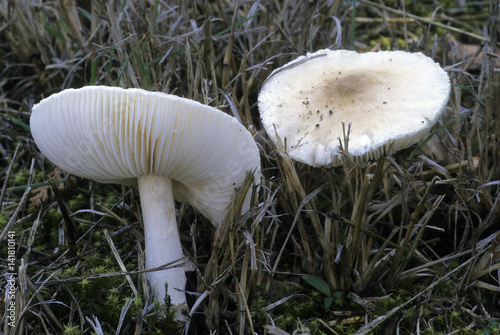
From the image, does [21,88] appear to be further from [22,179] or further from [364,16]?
[364,16]

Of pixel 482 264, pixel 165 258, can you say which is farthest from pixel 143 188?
pixel 482 264

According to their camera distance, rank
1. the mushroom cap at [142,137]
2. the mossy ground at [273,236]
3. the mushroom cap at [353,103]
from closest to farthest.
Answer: the mushroom cap at [142,137]
the mossy ground at [273,236]
the mushroom cap at [353,103]

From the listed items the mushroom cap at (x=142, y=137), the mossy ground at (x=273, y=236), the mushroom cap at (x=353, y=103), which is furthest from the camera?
the mushroom cap at (x=353, y=103)

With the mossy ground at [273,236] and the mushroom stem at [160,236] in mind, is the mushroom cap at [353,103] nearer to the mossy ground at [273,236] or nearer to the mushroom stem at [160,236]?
the mossy ground at [273,236]

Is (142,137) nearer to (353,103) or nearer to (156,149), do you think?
(156,149)

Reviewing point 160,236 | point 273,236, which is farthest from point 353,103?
point 160,236

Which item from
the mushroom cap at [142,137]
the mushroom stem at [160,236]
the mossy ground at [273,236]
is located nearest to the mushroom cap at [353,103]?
the mossy ground at [273,236]
